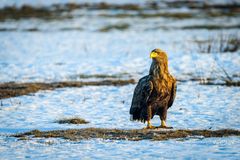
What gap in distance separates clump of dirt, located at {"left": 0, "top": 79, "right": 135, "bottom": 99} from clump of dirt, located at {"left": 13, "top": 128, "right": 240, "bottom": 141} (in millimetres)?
4857

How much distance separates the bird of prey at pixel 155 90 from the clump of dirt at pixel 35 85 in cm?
526

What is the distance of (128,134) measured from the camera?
8.56m

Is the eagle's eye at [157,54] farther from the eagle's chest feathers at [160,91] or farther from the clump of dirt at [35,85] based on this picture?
the clump of dirt at [35,85]

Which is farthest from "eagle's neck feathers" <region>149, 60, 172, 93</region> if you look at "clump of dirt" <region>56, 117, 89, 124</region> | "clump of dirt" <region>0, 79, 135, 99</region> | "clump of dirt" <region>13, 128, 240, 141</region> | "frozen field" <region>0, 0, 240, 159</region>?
"clump of dirt" <region>0, 79, 135, 99</region>

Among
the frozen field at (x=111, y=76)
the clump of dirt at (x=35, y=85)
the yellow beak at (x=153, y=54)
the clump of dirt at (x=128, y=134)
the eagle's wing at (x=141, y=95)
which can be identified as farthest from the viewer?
the clump of dirt at (x=35, y=85)

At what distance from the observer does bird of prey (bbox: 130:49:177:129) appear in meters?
8.71

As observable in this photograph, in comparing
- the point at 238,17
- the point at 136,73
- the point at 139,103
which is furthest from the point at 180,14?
the point at 139,103

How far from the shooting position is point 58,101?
1255 cm

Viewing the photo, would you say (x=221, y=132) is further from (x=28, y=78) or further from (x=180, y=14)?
(x=180, y=14)

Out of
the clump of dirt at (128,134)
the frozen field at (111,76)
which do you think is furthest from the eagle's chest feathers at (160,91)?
the frozen field at (111,76)

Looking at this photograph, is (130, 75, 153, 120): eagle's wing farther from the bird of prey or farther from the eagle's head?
the eagle's head

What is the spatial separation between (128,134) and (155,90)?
839 millimetres

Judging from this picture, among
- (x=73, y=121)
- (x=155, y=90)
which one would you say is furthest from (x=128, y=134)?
(x=73, y=121)

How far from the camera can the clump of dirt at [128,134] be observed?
8.34 meters
